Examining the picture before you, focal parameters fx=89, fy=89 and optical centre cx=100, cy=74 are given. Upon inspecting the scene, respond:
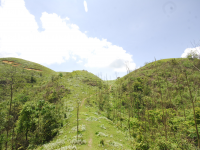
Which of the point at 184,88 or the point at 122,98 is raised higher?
the point at 184,88

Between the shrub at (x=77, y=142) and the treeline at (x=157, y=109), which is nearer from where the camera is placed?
the shrub at (x=77, y=142)

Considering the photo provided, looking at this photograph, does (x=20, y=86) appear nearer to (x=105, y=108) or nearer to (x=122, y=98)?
(x=105, y=108)

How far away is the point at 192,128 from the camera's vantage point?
1471 centimetres

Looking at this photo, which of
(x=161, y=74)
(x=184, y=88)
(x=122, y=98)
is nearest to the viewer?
(x=184, y=88)

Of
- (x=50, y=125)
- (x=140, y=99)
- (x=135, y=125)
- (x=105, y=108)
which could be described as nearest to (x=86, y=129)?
(x=50, y=125)

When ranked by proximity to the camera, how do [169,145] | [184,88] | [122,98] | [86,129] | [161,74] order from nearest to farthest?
[169,145], [86,129], [184,88], [122,98], [161,74]

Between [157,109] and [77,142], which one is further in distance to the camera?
[157,109]

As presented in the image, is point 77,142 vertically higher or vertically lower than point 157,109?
lower

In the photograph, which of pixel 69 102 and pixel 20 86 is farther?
pixel 20 86

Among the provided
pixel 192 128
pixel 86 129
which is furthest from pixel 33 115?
pixel 192 128

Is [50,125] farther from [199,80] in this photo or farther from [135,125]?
[199,80]

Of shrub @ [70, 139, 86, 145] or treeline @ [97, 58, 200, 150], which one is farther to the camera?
treeline @ [97, 58, 200, 150]

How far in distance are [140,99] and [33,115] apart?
34675 mm

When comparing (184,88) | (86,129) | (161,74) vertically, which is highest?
(161,74)
